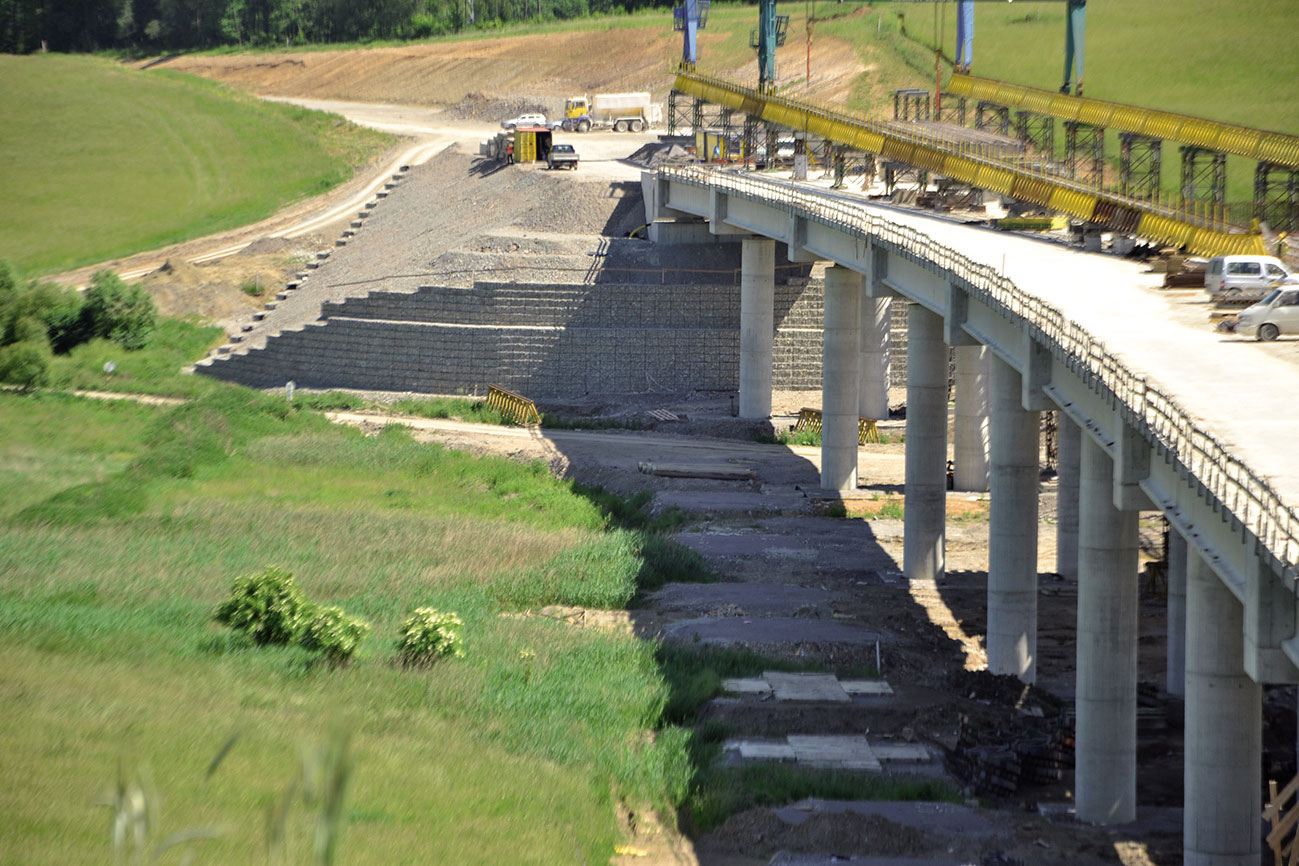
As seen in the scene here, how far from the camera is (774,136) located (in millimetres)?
76875

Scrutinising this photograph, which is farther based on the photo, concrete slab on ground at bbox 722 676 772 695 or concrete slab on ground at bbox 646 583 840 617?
concrete slab on ground at bbox 646 583 840 617

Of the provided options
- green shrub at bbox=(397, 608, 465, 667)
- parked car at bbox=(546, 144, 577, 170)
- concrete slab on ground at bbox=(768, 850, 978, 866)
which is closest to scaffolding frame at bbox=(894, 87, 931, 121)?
parked car at bbox=(546, 144, 577, 170)

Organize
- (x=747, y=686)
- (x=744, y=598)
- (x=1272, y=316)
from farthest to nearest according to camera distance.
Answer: (x=744, y=598) < (x=747, y=686) < (x=1272, y=316)

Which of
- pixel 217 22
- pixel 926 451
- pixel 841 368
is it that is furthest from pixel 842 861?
pixel 217 22

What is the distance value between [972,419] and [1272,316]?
22.1 meters

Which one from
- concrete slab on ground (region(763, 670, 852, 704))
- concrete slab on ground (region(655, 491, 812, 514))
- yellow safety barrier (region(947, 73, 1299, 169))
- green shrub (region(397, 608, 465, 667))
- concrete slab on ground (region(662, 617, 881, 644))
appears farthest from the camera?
concrete slab on ground (region(655, 491, 812, 514))

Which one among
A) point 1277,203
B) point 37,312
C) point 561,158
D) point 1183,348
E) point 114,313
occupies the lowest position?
point 114,313

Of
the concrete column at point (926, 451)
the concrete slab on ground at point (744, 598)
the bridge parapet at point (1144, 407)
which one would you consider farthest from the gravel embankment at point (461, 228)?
the concrete slab on ground at point (744, 598)

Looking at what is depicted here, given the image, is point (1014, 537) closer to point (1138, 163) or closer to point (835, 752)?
point (835, 752)

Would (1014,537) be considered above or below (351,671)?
above

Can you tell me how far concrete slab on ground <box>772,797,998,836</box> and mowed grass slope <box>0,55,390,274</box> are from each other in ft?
249

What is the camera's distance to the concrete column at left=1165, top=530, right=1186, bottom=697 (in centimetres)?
3053

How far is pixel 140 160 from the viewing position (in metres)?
108

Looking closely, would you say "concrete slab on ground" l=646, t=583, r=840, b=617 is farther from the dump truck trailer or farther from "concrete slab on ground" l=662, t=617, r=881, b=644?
the dump truck trailer
